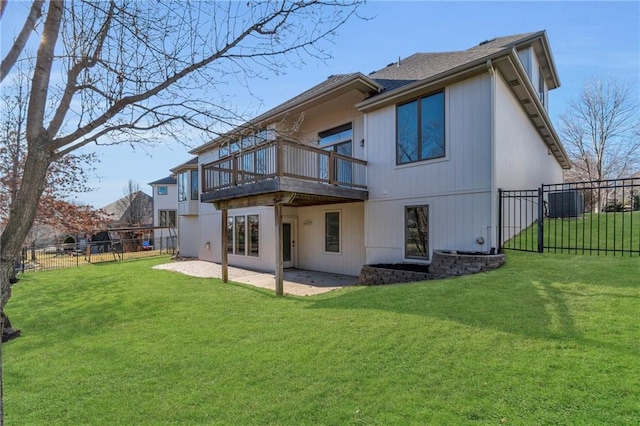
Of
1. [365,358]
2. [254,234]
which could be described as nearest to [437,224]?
[365,358]

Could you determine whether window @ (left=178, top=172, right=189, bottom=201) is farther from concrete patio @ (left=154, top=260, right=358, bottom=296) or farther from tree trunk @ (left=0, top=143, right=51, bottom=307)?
tree trunk @ (left=0, top=143, right=51, bottom=307)

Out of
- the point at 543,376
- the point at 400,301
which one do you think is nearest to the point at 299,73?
the point at 400,301

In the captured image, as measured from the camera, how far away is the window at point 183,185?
18.9m

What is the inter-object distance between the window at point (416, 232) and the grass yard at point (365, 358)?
213cm

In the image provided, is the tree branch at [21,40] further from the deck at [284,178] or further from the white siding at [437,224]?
the white siding at [437,224]

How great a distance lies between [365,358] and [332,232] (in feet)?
26.5

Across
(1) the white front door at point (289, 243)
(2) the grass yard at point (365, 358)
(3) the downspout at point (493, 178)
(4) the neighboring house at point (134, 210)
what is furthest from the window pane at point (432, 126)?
(4) the neighboring house at point (134, 210)

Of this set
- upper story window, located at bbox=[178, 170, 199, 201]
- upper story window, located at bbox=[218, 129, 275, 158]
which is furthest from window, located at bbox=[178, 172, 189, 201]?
upper story window, located at bbox=[218, 129, 275, 158]

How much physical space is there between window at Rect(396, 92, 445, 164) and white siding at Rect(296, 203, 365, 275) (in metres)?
2.48

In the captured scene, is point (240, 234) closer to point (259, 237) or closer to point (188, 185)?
point (259, 237)

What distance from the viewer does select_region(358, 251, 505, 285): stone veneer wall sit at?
690 cm

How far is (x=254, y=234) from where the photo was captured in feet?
43.9

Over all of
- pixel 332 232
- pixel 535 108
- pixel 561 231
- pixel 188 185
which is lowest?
pixel 332 232

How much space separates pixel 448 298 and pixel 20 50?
5.84 metres
